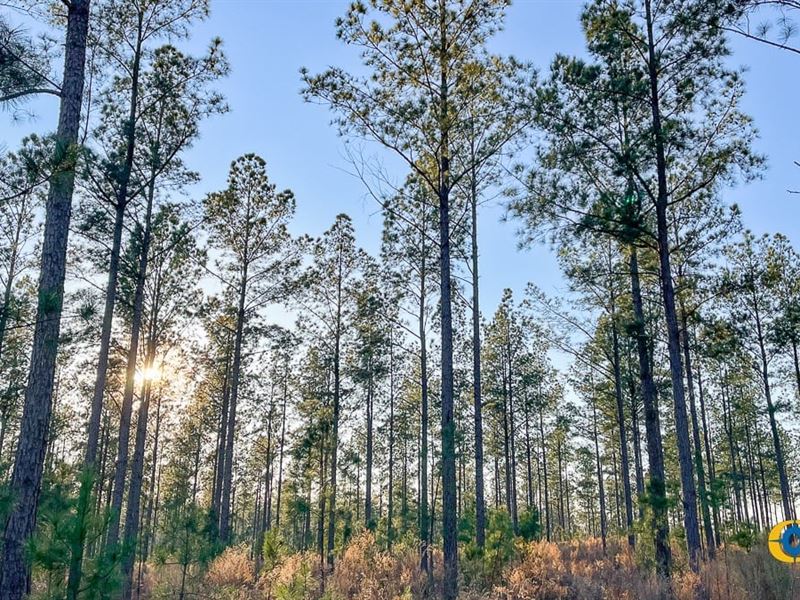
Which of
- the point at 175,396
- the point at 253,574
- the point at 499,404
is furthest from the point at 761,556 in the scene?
the point at 175,396

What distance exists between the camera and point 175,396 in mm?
19984

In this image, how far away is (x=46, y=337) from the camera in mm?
5523

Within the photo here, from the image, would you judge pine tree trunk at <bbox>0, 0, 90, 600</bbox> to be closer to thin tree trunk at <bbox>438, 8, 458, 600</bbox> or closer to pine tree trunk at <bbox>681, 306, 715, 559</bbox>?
thin tree trunk at <bbox>438, 8, 458, 600</bbox>

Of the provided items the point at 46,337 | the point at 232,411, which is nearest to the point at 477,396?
the point at 232,411

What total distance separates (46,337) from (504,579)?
30.1 ft

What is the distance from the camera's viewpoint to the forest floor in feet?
23.5

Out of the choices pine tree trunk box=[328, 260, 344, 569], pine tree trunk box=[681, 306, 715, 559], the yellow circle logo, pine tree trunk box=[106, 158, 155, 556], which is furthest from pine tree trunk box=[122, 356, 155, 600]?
pine tree trunk box=[681, 306, 715, 559]

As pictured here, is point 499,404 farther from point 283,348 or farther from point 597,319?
point 283,348

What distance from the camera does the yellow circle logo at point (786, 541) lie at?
724 centimetres

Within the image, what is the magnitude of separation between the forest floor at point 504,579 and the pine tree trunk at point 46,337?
3.02 m

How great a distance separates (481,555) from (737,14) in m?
10.6

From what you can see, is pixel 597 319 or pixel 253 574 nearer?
pixel 253 574

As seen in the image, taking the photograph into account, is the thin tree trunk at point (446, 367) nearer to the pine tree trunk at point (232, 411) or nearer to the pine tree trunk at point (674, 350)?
the pine tree trunk at point (674, 350)

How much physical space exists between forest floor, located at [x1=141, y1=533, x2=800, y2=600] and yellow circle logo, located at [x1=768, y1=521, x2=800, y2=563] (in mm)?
218
